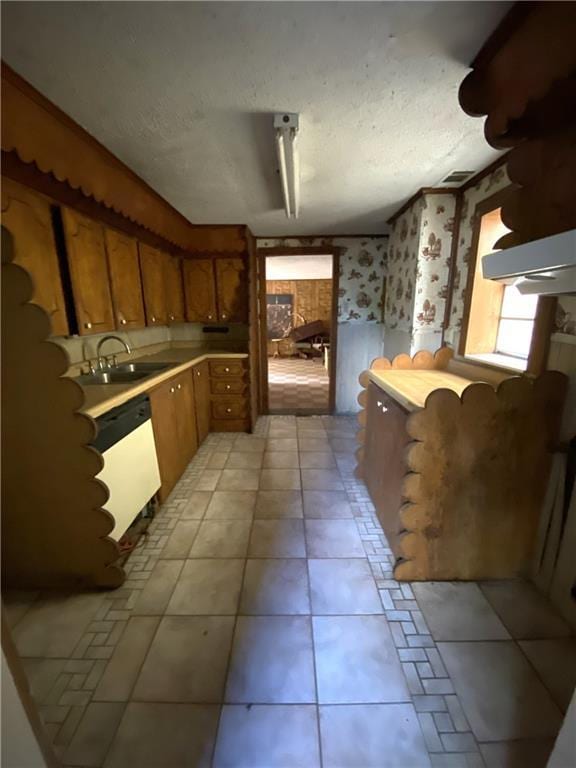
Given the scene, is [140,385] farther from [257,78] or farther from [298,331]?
[298,331]

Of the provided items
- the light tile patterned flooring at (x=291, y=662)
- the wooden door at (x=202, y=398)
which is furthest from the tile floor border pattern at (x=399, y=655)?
the wooden door at (x=202, y=398)

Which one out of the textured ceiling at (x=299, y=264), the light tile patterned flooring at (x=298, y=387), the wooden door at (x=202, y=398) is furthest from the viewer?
the textured ceiling at (x=299, y=264)

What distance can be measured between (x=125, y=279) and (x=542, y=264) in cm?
256

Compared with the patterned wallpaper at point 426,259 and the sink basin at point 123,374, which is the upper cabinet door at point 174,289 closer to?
the sink basin at point 123,374

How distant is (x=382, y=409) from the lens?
192cm

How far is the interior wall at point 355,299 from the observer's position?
12.4 ft

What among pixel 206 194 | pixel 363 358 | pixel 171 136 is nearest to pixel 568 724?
pixel 171 136

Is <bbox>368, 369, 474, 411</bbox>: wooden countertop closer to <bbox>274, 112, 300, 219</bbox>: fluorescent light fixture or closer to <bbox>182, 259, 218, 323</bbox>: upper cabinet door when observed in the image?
<bbox>274, 112, 300, 219</bbox>: fluorescent light fixture

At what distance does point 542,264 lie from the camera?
0.74 metres

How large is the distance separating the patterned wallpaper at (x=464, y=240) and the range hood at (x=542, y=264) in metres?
1.32

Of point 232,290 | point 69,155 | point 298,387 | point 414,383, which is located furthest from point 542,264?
point 298,387

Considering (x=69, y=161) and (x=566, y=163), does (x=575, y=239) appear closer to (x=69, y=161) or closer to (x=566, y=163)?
(x=566, y=163)

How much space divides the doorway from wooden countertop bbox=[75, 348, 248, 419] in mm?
967

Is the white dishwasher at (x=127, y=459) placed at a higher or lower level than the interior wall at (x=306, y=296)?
lower
